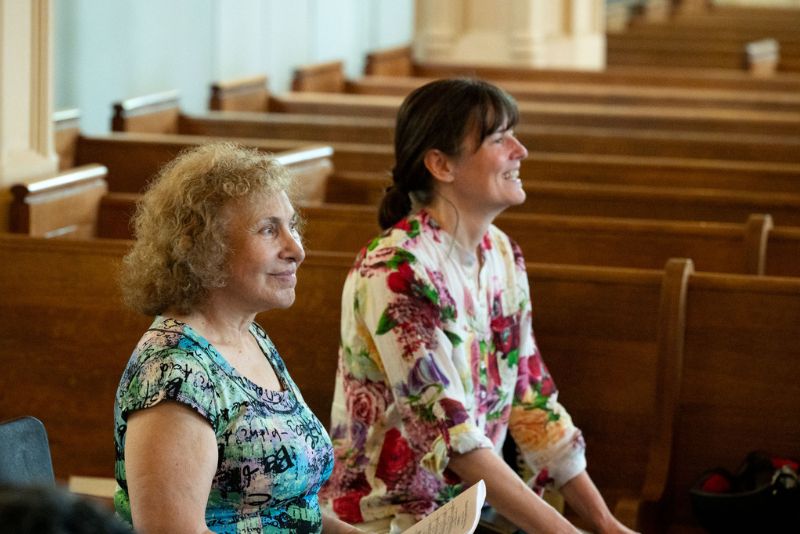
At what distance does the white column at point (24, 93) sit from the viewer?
376 centimetres

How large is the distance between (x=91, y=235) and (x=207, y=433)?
2.52 m

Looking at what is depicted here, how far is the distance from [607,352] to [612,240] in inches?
36.9

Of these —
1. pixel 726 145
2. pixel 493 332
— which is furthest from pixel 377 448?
pixel 726 145

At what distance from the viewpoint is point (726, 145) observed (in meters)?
5.77

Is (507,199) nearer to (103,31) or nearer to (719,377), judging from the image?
(719,377)

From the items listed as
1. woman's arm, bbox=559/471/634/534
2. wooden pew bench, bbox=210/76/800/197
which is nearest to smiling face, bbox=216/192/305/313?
woman's arm, bbox=559/471/634/534

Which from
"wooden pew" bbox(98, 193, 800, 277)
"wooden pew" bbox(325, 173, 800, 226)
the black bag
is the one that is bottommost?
the black bag

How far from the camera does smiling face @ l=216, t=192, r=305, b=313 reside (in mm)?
1857

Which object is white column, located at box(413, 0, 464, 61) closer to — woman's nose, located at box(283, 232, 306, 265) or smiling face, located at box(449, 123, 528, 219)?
smiling face, located at box(449, 123, 528, 219)

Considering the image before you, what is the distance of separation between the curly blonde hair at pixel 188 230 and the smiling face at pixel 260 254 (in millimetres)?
15

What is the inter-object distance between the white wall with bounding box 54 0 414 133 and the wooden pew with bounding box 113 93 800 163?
0.46 feet

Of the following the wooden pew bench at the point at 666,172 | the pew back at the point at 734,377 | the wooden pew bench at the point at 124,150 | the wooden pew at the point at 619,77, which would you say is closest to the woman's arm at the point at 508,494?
the pew back at the point at 734,377

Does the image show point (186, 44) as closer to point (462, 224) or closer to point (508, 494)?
point (462, 224)

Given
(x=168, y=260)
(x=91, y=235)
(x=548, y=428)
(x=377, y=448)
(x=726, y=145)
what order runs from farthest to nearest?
(x=726, y=145)
(x=91, y=235)
(x=548, y=428)
(x=377, y=448)
(x=168, y=260)
